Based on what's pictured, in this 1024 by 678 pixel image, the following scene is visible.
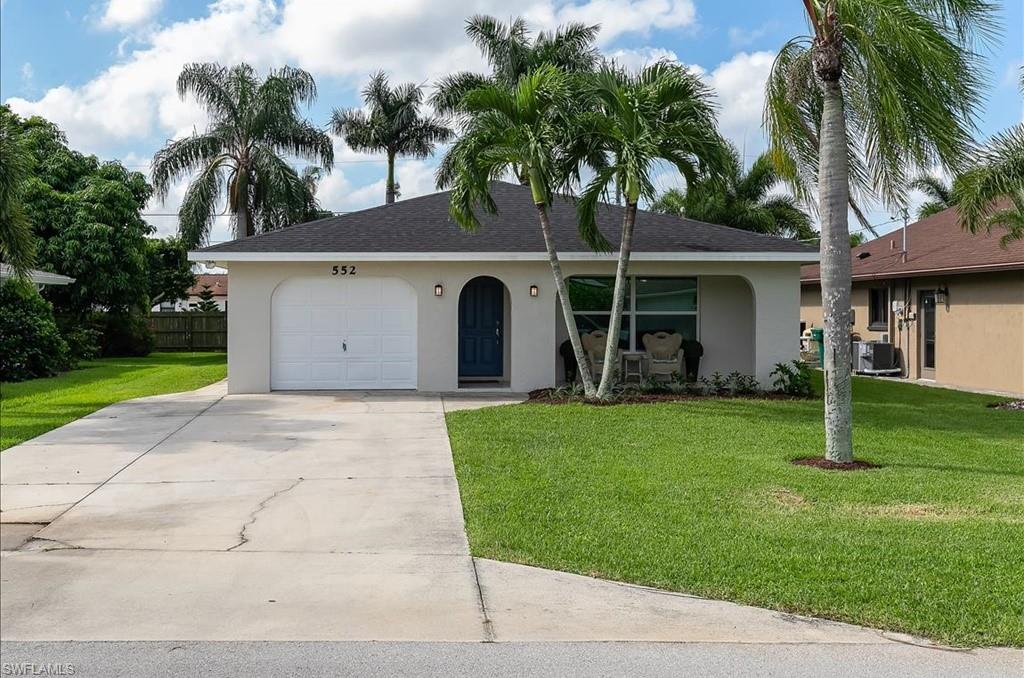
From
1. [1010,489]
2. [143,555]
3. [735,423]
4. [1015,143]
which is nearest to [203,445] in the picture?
[143,555]

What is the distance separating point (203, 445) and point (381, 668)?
6630 millimetres

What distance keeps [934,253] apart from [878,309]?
265cm

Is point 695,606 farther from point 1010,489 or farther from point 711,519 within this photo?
point 1010,489

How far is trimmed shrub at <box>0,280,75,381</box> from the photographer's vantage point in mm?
18562

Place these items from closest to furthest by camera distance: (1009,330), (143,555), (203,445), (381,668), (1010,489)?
(381,668), (143,555), (1010,489), (203,445), (1009,330)

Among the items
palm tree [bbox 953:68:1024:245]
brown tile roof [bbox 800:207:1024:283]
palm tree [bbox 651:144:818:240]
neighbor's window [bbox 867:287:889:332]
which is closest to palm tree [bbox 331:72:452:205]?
palm tree [bbox 651:144:818:240]

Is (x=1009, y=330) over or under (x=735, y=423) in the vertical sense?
over

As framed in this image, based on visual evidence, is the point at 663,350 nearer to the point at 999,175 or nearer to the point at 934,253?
the point at 999,175

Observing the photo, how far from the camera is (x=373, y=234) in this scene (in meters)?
16.8

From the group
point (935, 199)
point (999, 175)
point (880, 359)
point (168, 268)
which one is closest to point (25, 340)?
point (168, 268)

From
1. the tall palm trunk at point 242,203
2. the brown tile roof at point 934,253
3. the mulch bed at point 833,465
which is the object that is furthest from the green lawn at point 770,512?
the tall palm trunk at point 242,203

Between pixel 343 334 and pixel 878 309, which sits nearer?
pixel 343 334

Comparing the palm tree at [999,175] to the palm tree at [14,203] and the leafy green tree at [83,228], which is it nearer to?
the palm tree at [14,203]

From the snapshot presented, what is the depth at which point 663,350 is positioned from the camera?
685 inches
